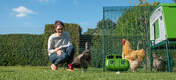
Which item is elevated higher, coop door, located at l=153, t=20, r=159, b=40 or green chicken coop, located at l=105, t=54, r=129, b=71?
coop door, located at l=153, t=20, r=159, b=40

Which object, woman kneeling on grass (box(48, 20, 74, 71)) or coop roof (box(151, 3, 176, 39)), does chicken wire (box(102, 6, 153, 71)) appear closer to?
coop roof (box(151, 3, 176, 39))

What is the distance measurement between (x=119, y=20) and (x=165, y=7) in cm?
128

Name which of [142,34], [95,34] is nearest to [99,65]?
[95,34]

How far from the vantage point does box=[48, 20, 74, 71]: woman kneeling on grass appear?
14.0ft

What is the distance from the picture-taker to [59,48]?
4379 mm

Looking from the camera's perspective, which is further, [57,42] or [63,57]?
[57,42]

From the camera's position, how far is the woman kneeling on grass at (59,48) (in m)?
4.27

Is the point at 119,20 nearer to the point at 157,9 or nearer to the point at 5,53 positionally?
the point at 157,9

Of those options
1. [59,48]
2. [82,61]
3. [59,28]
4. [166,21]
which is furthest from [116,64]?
[59,28]

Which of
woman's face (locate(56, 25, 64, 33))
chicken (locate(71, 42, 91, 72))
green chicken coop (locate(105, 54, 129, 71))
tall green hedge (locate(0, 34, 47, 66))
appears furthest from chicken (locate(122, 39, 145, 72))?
tall green hedge (locate(0, 34, 47, 66))

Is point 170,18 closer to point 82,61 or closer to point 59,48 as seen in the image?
point 82,61

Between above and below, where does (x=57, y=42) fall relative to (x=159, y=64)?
above

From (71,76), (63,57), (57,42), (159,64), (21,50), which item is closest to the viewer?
(71,76)

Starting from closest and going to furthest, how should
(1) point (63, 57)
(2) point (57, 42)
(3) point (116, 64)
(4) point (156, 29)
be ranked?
(1) point (63, 57) → (2) point (57, 42) → (3) point (116, 64) → (4) point (156, 29)
